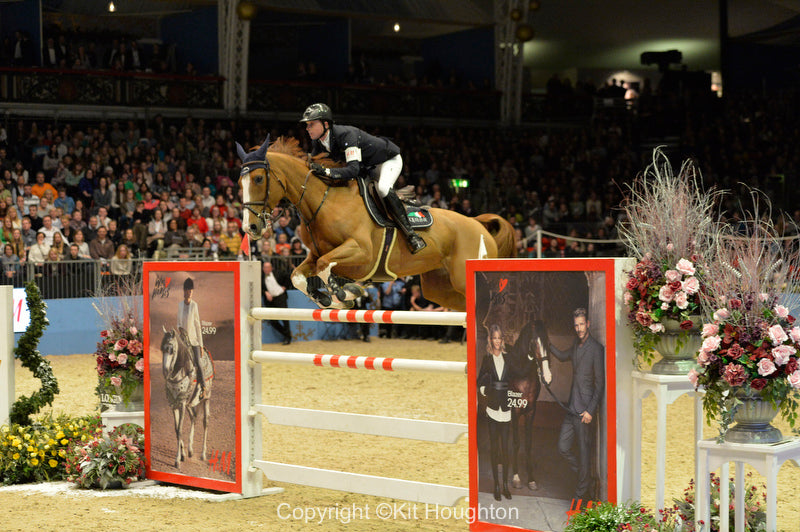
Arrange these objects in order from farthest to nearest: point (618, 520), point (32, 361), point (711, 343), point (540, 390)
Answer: point (32, 361) → point (540, 390) → point (618, 520) → point (711, 343)

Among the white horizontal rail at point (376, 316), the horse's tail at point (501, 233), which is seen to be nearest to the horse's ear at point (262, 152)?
the white horizontal rail at point (376, 316)

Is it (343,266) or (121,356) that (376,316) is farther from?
(121,356)

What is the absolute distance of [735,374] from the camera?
11.3 feet

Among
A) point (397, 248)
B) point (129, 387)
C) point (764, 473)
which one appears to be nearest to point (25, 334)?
point (129, 387)

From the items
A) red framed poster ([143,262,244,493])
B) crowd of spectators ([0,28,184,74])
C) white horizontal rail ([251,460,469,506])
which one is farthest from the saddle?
crowd of spectators ([0,28,184,74])

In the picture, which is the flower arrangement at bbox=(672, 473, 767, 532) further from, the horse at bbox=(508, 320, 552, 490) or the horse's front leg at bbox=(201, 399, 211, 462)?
the horse's front leg at bbox=(201, 399, 211, 462)

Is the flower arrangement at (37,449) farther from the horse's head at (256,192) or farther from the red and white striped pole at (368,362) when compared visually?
the horse's head at (256,192)

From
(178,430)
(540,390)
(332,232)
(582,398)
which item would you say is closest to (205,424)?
(178,430)

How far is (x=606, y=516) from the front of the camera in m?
3.82

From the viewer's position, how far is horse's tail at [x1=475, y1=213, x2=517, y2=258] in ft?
26.4

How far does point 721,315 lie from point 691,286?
0.93ft

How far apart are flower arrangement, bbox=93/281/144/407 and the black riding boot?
194 centimetres

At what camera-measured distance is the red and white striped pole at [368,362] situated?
4691mm

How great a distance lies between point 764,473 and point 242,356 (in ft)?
10.2
